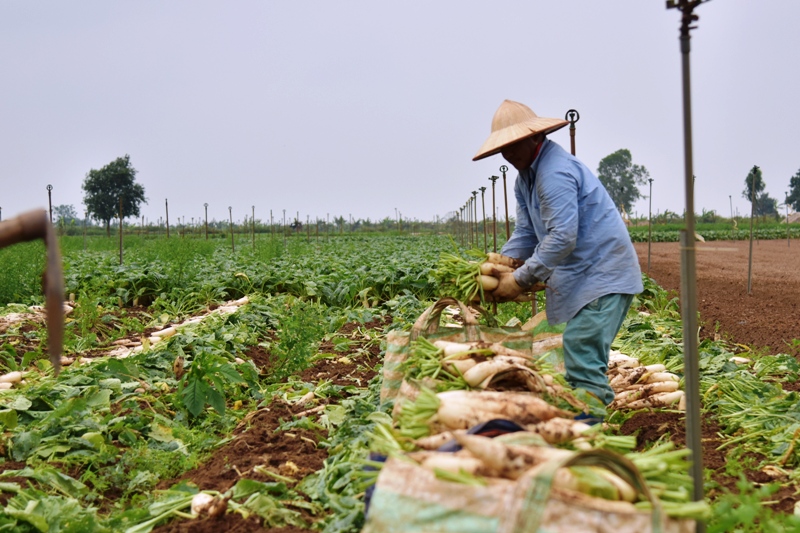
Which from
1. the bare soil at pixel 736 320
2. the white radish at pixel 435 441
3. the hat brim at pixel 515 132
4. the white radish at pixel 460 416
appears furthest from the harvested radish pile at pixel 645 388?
the white radish at pixel 435 441

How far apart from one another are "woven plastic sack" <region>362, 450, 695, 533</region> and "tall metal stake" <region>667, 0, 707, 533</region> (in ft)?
2.15

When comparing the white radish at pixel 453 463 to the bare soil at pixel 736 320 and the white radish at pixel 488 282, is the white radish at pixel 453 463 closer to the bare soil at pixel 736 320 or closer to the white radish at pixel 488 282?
the bare soil at pixel 736 320

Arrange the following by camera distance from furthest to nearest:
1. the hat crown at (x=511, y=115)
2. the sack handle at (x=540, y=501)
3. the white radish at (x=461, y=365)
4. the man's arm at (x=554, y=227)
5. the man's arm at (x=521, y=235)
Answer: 1. the man's arm at (x=521, y=235)
2. the hat crown at (x=511, y=115)
3. the man's arm at (x=554, y=227)
4. the white radish at (x=461, y=365)
5. the sack handle at (x=540, y=501)

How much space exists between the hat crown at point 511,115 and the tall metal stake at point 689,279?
187cm

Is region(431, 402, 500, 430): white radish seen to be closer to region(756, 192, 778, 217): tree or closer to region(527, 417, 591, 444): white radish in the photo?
region(527, 417, 591, 444): white radish

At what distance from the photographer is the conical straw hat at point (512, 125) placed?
4.22 meters

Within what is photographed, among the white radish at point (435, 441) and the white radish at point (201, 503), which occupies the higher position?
the white radish at point (435, 441)

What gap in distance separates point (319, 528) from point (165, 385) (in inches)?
122

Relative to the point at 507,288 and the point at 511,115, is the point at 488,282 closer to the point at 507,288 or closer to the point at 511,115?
the point at 507,288

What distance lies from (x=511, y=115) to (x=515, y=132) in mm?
203

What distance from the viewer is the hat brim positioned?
165 inches

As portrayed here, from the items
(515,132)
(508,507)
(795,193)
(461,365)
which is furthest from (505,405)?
(795,193)

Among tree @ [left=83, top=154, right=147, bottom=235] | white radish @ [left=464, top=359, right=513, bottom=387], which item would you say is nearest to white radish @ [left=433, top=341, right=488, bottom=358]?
white radish @ [left=464, top=359, right=513, bottom=387]

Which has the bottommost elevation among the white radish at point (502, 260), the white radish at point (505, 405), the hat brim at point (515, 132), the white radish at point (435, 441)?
the white radish at point (435, 441)
